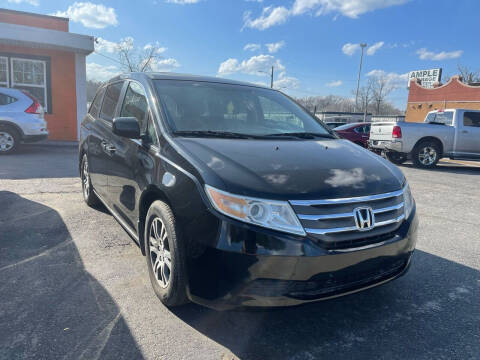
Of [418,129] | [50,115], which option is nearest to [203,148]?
[418,129]

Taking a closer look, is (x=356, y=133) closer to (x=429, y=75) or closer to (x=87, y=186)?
(x=87, y=186)

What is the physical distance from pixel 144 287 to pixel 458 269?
2899 millimetres

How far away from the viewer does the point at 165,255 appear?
2.57 metres

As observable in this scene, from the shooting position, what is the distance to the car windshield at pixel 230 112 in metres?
3.05

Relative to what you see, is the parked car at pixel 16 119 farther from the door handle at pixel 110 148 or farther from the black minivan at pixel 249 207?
the black minivan at pixel 249 207

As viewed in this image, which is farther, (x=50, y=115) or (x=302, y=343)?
(x=50, y=115)

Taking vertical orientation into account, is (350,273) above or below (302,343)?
above

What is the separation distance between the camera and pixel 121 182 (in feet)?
11.0

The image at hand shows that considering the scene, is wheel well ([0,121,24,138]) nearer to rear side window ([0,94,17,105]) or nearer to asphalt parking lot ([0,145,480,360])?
rear side window ([0,94,17,105])

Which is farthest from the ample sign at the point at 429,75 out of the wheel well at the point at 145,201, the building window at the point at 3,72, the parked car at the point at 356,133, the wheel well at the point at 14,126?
the wheel well at the point at 145,201

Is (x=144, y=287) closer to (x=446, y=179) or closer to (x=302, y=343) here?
(x=302, y=343)

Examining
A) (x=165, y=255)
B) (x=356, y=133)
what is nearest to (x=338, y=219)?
(x=165, y=255)

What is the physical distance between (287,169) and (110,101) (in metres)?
2.70

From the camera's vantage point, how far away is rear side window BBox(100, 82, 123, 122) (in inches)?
158
